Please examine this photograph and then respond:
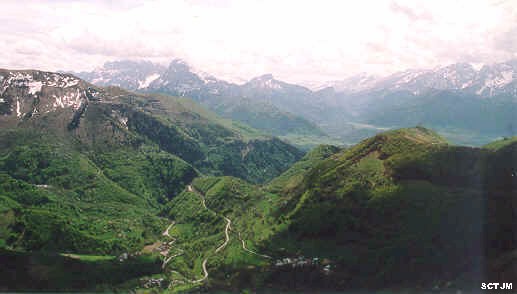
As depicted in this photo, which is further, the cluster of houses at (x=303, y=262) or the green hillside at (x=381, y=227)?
the cluster of houses at (x=303, y=262)

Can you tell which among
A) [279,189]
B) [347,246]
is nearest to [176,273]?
[347,246]

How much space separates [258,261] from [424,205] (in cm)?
4143

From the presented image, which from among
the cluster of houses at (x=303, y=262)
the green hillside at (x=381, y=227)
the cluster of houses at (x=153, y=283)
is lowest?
the cluster of houses at (x=153, y=283)

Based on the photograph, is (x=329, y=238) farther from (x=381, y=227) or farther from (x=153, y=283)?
(x=153, y=283)

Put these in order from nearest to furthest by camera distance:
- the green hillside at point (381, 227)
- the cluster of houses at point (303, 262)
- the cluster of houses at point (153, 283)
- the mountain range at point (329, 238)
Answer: the mountain range at point (329, 238) < the green hillside at point (381, 227) < the cluster of houses at point (303, 262) < the cluster of houses at point (153, 283)

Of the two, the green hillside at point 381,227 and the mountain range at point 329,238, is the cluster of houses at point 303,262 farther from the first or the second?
the green hillside at point 381,227

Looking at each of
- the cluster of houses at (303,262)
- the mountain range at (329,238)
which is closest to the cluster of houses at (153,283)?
the mountain range at (329,238)

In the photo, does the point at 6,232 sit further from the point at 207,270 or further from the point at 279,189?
the point at 279,189

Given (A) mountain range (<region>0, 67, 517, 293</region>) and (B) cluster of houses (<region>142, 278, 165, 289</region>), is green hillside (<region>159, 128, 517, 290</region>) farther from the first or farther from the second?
(B) cluster of houses (<region>142, 278, 165, 289</region>)

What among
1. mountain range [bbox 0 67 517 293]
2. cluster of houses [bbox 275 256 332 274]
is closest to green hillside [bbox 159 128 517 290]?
mountain range [bbox 0 67 517 293]

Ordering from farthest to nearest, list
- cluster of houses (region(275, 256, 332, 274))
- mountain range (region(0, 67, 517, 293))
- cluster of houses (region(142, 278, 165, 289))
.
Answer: cluster of houses (region(142, 278, 165, 289)) < cluster of houses (region(275, 256, 332, 274)) < mountain range (region(0, 67, 517, 293))

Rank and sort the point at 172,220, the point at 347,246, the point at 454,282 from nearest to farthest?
the point at 454,282 → the point at 347,246 → the point at 172,220

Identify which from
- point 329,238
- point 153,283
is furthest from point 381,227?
point 153,283

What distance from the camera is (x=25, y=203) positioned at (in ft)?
523
